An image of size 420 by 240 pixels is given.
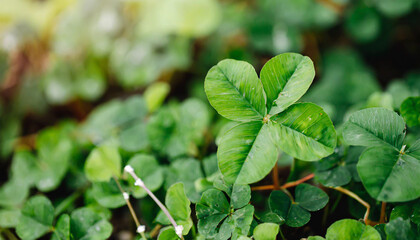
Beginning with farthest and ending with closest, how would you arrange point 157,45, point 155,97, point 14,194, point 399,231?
1. point 157,45
2. point 155,97
3. point 14,194
4. point 399,231

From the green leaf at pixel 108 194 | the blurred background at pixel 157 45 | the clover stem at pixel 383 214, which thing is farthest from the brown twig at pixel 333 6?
the green leaf at pixel 108 194

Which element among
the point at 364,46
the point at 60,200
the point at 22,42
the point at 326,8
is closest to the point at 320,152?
the point at 60,200

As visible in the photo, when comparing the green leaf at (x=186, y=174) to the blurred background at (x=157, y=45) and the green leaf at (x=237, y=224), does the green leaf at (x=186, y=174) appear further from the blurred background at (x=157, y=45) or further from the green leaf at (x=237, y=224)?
the blurred background at (x=157, y=45)

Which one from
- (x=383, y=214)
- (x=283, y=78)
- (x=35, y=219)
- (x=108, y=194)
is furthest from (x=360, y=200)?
(x=35, y=219)

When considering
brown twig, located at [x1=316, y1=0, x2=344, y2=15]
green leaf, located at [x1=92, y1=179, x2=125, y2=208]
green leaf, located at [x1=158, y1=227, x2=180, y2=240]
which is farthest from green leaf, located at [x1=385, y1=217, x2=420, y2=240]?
brown twig, located at [x1=316, y1=0, x2=344, y2=15]

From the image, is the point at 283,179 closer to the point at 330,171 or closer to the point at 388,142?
the point at 330,171

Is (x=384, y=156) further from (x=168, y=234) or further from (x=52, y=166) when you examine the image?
(x=52, y=166)

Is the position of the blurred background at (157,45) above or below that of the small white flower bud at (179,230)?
above

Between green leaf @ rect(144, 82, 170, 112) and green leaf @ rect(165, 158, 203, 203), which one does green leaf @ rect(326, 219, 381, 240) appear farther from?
green leaf @ rect(144, 82, 170, 112)
